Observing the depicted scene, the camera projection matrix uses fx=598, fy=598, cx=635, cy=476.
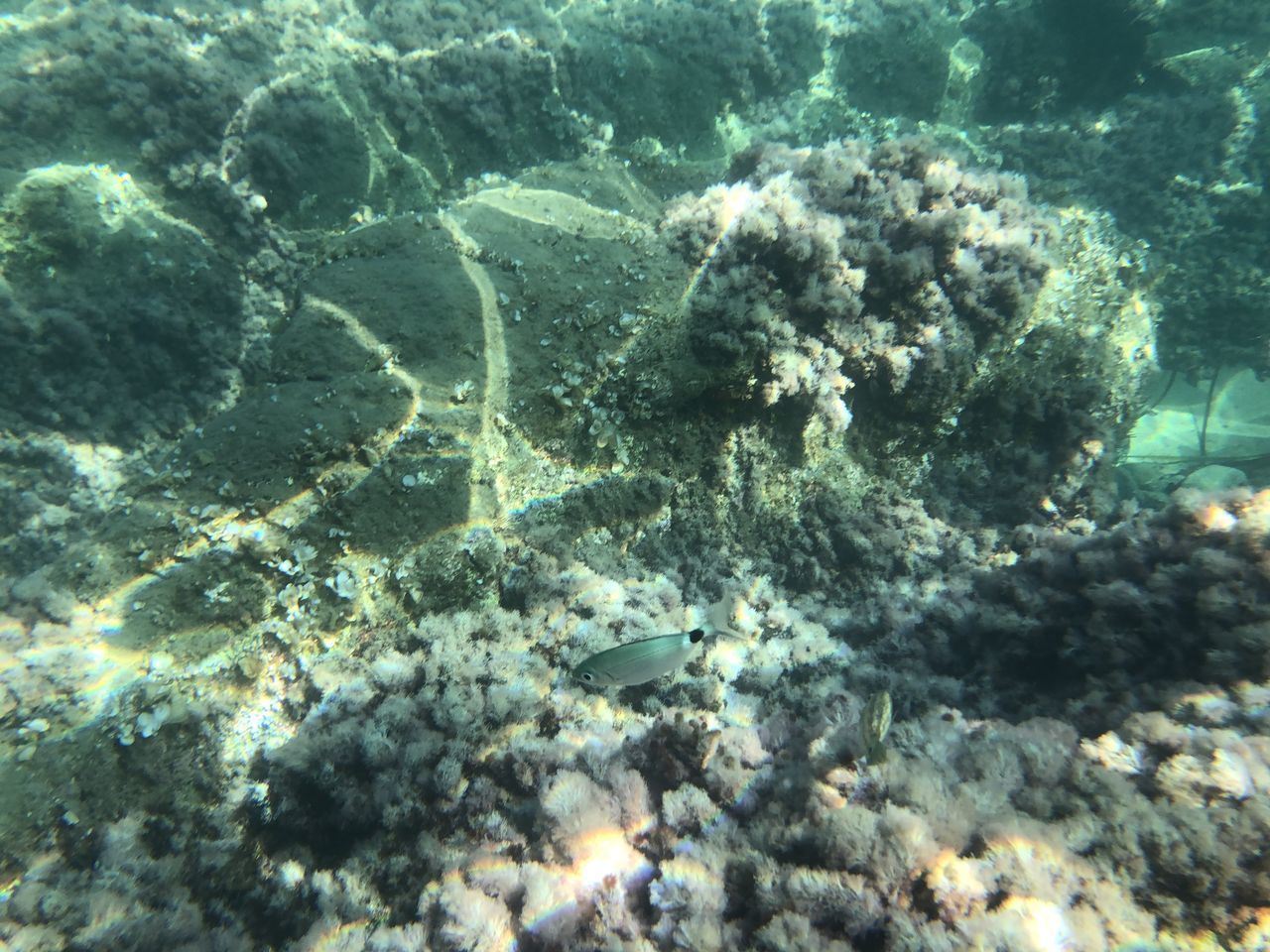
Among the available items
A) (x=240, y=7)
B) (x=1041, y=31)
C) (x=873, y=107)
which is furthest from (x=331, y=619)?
(x=1041, y=31)

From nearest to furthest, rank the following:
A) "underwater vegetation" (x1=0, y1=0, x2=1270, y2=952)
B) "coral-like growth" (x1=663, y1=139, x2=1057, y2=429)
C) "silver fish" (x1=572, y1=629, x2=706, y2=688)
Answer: "underwater vegetation" (x1=0, y1=0, x2=1270, y2=952) < "silver fish" (x1=572, y1=629, x2=706, y2=688) < "coral-like growth" (x1=663, y1=139, x2=1057, y2=429)

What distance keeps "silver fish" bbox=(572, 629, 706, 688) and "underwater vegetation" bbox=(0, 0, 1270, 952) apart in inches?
1.1

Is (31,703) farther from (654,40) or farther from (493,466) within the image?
(654,40)

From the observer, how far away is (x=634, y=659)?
238 centimetres

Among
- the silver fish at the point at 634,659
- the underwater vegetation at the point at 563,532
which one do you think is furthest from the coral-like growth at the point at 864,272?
the silver fish at the point at 634,659

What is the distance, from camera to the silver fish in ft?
7.77

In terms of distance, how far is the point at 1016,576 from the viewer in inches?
140

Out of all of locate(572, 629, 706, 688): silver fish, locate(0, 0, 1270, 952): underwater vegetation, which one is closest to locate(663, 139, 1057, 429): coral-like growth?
locate(0, 0, 1270, 952): underwater vegetation

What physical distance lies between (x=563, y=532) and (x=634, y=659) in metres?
1.22

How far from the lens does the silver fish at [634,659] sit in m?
2.37

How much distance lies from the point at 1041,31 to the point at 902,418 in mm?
7677

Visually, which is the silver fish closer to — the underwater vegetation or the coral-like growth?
the underwater vegetation

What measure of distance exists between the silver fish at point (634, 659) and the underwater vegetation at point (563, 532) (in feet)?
0.09

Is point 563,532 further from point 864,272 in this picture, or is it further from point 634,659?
point 864,272
